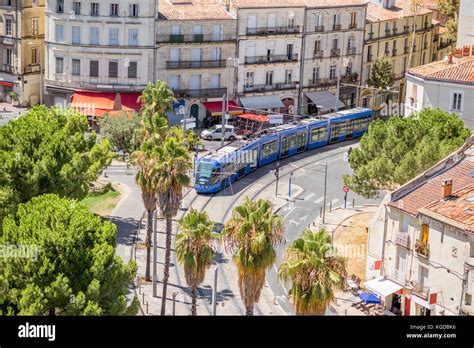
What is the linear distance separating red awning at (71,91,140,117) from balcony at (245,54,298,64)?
14.7 m

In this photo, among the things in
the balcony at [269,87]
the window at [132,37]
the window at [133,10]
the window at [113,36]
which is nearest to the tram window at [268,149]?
the balcony at [269,87]

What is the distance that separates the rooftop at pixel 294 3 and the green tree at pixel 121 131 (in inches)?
944

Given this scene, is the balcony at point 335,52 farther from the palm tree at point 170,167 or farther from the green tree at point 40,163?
the palm tree at point 170,167

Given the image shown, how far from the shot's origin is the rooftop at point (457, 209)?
2064 inches

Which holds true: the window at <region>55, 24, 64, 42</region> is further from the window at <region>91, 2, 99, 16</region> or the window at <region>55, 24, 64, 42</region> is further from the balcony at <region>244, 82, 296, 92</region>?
the balcony at <region>244, 82, 296, 92</region>

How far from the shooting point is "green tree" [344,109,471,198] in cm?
6888

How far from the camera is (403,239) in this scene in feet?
188

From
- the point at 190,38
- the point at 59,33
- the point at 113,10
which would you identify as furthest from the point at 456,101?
the point at 59,33

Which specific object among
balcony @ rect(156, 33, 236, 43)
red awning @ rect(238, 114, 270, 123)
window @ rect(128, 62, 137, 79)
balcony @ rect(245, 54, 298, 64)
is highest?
balcony @ rect(156, 33, 236, 43)

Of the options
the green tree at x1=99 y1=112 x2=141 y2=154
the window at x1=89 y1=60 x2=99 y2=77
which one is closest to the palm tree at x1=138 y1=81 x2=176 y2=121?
the green tree at x1=99 y1=112 x2=141 y2=154

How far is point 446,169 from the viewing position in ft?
203

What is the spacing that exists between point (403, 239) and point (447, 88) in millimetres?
30786

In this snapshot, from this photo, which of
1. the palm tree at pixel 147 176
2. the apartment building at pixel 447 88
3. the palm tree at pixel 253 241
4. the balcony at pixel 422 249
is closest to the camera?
the palm tree at pixel 253 241
